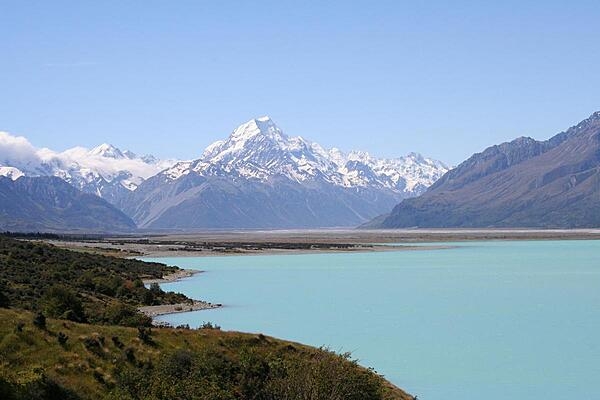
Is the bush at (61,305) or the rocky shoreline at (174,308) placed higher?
the bush at (61,305)

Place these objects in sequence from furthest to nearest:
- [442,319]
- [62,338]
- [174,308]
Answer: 1. [174,308]
2. [442,319]
3. [62,338]

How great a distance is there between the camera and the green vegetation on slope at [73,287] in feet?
142

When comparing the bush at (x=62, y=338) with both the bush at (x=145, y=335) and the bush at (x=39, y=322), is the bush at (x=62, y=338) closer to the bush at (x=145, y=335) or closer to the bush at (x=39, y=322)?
the bush at (x=39, y=322)

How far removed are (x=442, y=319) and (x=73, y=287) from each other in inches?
1060

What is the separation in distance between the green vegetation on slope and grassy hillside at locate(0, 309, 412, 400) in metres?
7.19

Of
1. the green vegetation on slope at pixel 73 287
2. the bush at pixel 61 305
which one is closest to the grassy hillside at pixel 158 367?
the bush at pixel 61 305

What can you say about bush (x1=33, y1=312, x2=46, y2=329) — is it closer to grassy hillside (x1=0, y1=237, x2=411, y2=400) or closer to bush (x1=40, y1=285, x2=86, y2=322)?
grassy hillside (x1=0, y1=237, x2=411, y2=400)

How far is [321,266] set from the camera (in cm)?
12888

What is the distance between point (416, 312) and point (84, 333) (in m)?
36.9

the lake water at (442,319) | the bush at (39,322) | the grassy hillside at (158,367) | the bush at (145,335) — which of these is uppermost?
the bush at (39,322)

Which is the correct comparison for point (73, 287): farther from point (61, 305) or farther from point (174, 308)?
point (61, 305)

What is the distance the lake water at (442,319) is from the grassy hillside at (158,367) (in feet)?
24.2

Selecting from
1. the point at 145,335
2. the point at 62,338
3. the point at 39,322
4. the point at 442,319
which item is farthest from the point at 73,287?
the point at 62,338

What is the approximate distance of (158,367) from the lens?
29734 millimetres
